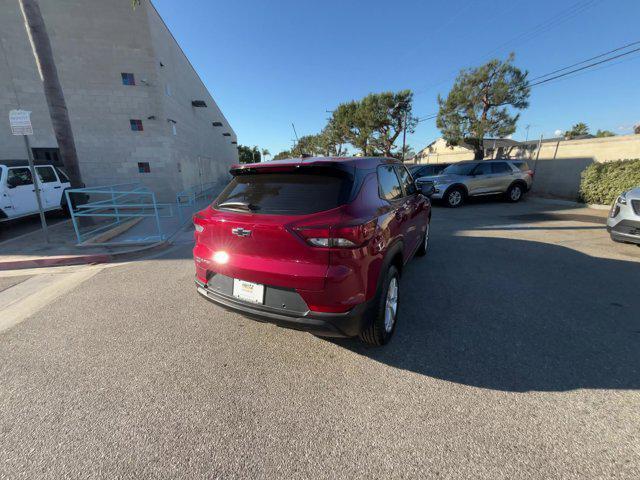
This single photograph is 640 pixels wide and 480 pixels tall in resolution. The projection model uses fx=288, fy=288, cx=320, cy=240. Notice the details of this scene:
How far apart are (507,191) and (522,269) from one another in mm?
8844

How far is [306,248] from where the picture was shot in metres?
2.13

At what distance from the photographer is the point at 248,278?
2.34m

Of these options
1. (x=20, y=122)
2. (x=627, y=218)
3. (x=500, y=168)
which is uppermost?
(x=20, y=122)

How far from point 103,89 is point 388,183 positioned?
14641mm

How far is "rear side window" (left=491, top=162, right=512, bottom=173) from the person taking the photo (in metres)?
11.6

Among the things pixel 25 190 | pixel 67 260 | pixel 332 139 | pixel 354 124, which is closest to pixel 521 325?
pixel 67 260

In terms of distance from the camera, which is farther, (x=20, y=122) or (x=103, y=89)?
(x=103, y=89)

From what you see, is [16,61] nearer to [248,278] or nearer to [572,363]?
[248,278]

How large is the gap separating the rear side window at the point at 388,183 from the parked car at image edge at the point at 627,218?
492 cm

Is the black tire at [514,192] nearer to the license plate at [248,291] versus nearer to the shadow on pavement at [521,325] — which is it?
the shadow on pavement at [521,325]

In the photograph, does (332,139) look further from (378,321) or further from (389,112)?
(378,321)

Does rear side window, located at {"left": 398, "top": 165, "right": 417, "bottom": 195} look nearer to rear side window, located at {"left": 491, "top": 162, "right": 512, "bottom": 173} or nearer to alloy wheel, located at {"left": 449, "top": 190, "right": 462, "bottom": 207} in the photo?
alloy wheel, located at {"left": 449, "top": 190, "right": 462, "bottom": 207}

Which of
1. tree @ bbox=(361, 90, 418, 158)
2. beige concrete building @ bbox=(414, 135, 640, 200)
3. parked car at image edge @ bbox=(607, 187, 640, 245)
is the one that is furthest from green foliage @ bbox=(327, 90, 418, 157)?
parked car at image edge @ bbox=(607, 187, 640, 245)

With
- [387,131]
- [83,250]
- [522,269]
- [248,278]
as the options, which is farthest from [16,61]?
[387,131]
